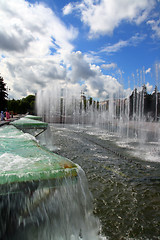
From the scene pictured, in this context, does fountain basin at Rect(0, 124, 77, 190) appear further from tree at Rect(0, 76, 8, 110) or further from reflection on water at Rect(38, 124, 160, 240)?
tree at Rect(0, 76, 8, 110)

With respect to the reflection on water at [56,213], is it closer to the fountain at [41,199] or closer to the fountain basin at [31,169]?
the fountain at [41,199]

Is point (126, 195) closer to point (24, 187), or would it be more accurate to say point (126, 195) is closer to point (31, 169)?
point (31, 169)

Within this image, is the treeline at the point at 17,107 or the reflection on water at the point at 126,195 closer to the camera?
the reflection on water at the point at 126,195

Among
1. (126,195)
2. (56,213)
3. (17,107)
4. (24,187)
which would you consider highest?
(17,107)

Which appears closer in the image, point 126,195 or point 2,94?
point 126,195

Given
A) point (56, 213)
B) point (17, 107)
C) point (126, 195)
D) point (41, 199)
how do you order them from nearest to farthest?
point (41, 199)
point (56, 213)
point (126, 195)
point (17, 107)

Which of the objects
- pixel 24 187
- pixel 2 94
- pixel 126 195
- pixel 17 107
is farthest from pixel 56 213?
pixel 17 107

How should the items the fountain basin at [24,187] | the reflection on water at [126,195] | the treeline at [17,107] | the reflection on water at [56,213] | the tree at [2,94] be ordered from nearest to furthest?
the fountain basin at [24,187], the reflection on water at [56,213], the reflection on water at [126,195], the tree at [2,94], the treeline at [17,107]

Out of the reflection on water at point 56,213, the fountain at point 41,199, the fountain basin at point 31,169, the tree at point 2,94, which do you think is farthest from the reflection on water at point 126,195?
the tree at point 2,94

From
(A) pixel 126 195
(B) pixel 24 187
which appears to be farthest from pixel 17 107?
(B) pixel 24 187

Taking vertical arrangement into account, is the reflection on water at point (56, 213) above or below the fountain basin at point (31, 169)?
below

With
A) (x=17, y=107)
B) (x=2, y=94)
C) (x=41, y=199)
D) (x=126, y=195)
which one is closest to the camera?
(x=41, y=199)

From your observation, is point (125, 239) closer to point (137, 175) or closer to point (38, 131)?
point (137, 175)

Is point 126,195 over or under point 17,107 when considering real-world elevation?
under
